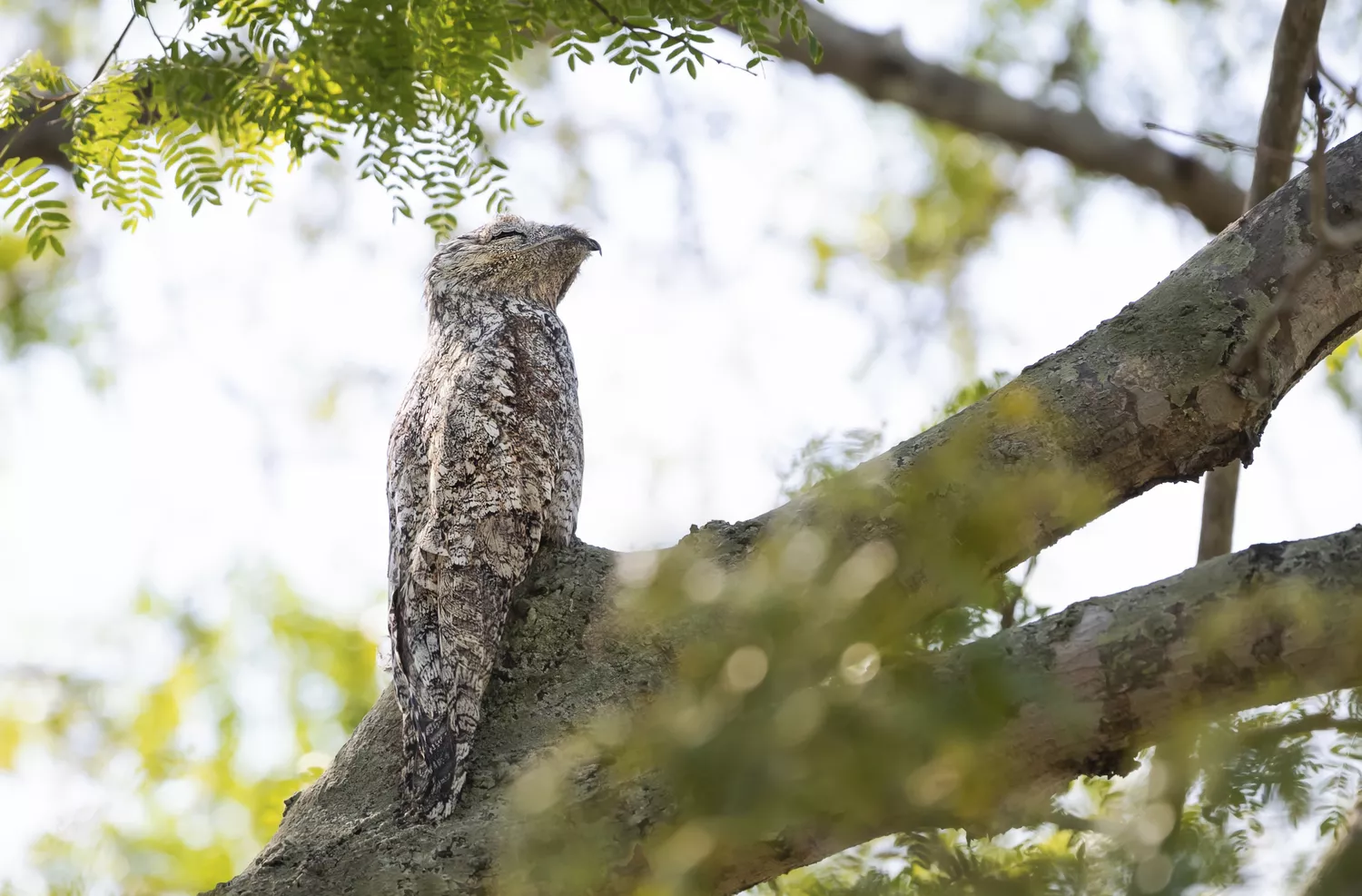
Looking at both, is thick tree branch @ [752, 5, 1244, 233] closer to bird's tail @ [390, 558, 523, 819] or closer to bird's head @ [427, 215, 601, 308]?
bird's head @ [427, 215, 601, 308]

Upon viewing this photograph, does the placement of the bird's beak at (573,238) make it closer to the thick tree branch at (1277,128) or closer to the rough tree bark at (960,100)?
the rough tree bark at (960,100)

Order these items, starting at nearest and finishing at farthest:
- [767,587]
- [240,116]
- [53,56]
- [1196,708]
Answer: [767,587] → [1196,708] → [240,116] → [53,56]

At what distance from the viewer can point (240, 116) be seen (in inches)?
151

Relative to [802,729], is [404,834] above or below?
above

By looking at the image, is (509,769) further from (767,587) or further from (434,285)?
(434,285)

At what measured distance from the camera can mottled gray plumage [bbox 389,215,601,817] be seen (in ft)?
11.9

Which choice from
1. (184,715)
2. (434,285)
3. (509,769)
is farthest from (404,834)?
(184,715)

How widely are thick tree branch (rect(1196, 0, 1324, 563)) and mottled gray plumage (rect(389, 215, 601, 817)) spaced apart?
7.57ft

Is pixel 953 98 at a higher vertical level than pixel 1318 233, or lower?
higher

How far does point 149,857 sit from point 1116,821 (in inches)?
278

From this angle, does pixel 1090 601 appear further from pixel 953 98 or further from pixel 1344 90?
pixel 953 98

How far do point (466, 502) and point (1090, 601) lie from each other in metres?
2.00

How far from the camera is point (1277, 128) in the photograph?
184 inches

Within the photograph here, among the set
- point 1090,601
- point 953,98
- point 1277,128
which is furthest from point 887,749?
point 953,98
